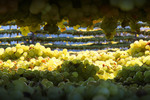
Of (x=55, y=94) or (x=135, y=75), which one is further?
(x=135, y=75)

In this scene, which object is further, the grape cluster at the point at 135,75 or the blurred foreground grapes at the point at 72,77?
the grape cluster at the point at 135,75

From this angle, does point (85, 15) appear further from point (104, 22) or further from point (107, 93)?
point (104, 22)

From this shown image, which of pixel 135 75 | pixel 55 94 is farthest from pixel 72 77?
pixel 55 94

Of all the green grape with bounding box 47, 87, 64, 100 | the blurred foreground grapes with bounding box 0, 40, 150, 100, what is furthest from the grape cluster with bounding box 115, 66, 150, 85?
the green grape with bounding box 47, 87, 64, 100

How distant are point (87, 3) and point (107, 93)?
0.41m

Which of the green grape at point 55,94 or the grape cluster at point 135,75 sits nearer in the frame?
the green grape at point 55,94

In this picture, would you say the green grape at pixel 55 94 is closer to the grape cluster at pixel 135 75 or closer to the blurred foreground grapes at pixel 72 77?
the blurred foreground grapes at pixel 72 77

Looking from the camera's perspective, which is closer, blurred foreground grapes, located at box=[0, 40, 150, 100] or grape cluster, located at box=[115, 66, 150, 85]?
blurred foreground grapes, located at box=[0, 40, 150, 100]

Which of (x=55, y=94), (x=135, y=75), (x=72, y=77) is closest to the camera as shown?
(x=55, y=94)

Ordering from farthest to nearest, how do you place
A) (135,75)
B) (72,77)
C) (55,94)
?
(72,77)
(135,75)
(55,94)

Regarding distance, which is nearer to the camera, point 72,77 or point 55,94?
point 55,94

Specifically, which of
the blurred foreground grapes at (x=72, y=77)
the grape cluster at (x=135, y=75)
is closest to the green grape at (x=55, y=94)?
the blurred foreground grapes at (x=72, y=77)

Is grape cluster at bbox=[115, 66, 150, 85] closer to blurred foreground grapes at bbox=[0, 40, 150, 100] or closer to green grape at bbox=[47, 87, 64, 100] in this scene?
blurred foreground grapes at bbox=[0, 40, 150, 100]

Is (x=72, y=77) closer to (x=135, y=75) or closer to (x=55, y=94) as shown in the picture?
(x=135, y=75)
